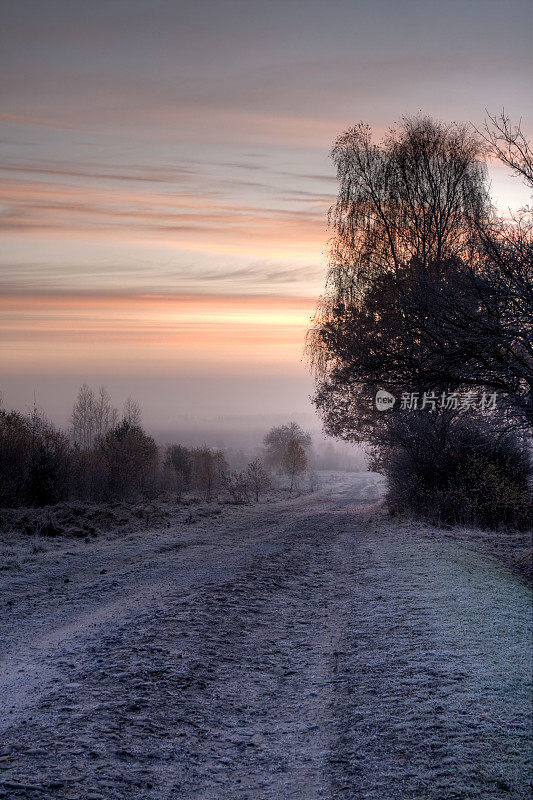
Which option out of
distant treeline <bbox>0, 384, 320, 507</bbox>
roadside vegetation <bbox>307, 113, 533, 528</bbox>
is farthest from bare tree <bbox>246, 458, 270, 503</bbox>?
roadside vegetation <bbox>307, 113, 533, 528</bbox>

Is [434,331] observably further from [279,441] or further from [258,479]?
[279,441]

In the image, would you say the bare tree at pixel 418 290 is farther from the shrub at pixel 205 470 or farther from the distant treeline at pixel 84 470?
the shrub at pixel 205 470

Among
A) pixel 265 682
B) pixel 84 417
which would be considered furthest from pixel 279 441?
pixel 265 682

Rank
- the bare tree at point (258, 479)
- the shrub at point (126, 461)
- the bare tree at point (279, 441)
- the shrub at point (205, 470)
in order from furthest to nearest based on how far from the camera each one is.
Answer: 1. the bare tree at point (279, 441)
2. the shrub at point (205, 470)
3. the bare tree at point (258, 479)
4. the shrub at point (126, 461)

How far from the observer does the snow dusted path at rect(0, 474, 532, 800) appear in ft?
15.6

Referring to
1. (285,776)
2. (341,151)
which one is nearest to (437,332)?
(285,776)

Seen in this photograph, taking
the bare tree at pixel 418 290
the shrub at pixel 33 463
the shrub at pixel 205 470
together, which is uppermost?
the bare tree at pixel 418 290

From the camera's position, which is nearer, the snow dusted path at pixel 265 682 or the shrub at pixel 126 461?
the snow dusted path at pixel 265 682

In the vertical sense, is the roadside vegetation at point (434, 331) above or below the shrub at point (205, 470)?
above

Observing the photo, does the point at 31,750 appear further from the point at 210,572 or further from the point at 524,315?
the point at 524,315

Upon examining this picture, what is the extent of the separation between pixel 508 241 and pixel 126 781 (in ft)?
30.9

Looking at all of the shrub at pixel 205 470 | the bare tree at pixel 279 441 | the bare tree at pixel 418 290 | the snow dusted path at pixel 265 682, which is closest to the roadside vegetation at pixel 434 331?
the bare tree at pixel 418 290

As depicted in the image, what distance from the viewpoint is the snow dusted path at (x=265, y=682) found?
15.6ft

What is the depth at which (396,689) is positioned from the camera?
20.7 feet
